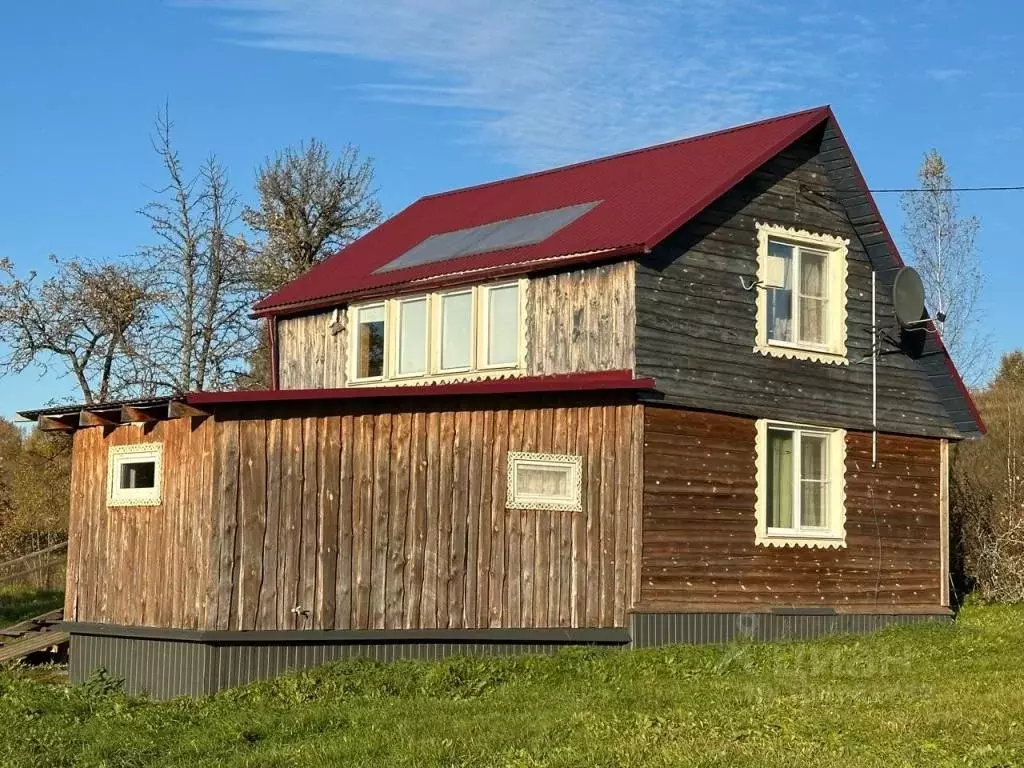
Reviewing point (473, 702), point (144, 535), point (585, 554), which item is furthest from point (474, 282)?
point (473, 702)

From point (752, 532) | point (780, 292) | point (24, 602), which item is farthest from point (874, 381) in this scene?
point (24, 602)

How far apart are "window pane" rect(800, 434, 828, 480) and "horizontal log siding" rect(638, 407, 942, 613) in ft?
1.45

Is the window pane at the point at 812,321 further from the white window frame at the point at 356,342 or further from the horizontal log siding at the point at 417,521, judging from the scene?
the white window frame at the point at 356,342

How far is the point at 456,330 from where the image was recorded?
72.2 feet

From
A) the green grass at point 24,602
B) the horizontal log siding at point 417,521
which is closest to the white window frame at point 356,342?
the horizontal log siding at point 417,521

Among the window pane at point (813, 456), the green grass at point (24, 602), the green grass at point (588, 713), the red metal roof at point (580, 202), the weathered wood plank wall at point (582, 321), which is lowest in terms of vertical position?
the green grass at point (24, 602)

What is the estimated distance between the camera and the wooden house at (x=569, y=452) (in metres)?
17.5

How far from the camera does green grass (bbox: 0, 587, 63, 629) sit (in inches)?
1190

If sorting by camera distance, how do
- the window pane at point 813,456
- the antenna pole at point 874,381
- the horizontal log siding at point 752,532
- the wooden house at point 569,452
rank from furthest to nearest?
the antenna pole at point 874,381 → the window pane at point 813,456 → the horizontal log siding at point 752,532 → the wooden house at point 569,452

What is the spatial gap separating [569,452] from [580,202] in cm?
534

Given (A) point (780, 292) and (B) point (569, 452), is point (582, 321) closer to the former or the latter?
(B) point (569, 452)

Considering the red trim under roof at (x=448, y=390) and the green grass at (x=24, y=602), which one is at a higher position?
the red trim under roof at (x=448, y=390)

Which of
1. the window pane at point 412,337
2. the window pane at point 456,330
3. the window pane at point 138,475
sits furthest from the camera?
the window pane at point 412,337

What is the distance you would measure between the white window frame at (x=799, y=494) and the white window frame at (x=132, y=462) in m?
8.07
